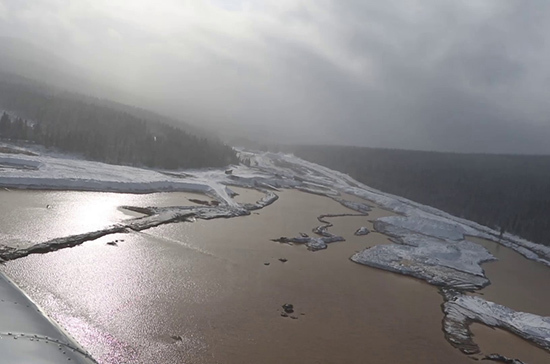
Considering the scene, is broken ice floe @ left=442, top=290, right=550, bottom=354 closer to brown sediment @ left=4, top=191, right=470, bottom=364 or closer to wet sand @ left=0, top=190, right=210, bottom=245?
brown sediment @ left=4, top=191, right=470, bottom=364

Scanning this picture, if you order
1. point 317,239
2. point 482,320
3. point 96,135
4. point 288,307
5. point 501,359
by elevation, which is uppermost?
point 96,135

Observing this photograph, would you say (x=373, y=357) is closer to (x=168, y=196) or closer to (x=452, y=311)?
(x=452, y=311)

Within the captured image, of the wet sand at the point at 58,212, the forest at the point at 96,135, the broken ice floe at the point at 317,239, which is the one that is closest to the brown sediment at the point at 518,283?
the broken ice floe at the point at 317,239

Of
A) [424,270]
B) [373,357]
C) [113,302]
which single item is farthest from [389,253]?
[113,302]

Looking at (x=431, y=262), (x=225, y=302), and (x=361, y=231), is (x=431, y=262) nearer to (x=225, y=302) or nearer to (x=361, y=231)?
(x=361, y=231)

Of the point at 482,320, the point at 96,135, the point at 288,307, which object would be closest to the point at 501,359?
the point at 482,320

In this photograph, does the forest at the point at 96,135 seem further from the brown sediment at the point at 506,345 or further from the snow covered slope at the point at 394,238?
the brown sediment at the point at 506,345

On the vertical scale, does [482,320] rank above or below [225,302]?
above
